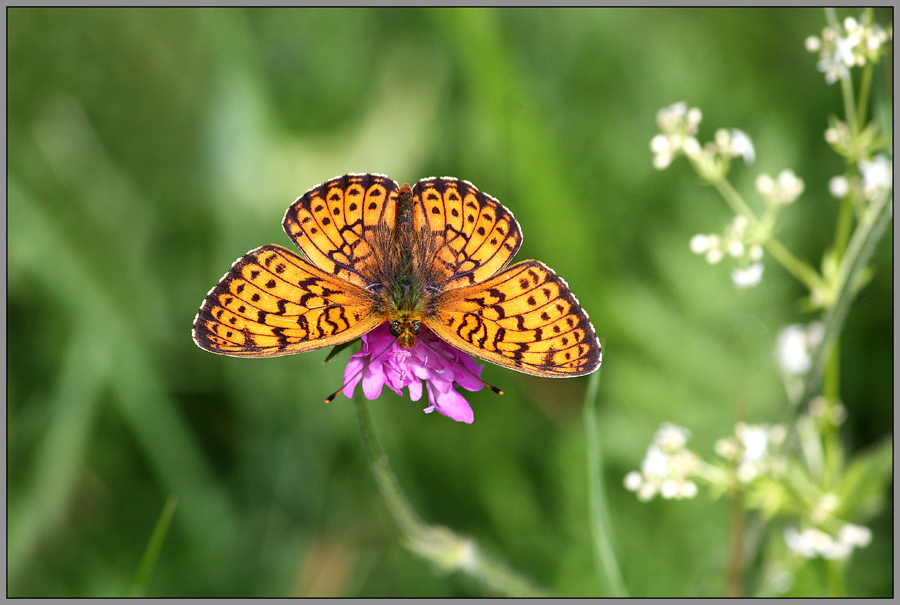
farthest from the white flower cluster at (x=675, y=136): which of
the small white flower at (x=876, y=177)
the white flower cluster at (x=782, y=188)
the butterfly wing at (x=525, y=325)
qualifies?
the butterfly wing at (x=525, y=325)

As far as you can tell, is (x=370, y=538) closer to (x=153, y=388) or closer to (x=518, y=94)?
(x=153, y=388)

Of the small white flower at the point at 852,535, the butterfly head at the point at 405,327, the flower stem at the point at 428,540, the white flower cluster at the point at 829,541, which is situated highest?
the butterfly head at the point at 405,327

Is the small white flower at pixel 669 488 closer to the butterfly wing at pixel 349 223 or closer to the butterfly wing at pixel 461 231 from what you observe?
the butterfly wing at pixel 461 231

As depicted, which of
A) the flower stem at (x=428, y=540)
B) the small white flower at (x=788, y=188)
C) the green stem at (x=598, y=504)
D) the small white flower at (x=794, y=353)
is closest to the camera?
the flower stem at (x=428, y=540)

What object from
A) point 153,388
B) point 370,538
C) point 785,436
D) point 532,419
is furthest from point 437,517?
point 785,436

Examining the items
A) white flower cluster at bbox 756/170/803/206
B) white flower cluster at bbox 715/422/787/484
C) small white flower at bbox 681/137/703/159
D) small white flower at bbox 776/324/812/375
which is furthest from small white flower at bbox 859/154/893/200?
white flower cluster at bbox 715/422/787/484
